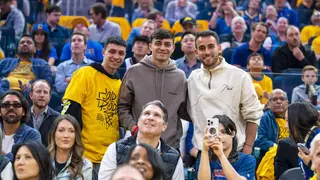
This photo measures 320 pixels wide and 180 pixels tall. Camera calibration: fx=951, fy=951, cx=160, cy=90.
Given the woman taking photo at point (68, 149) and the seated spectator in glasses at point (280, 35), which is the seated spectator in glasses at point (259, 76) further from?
the woman taking photo at point (68, 149)

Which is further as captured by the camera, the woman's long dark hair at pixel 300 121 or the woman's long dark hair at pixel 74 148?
the woman's long dark hair at pixel 300 121

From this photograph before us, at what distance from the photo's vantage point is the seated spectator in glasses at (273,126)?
34.4 ft

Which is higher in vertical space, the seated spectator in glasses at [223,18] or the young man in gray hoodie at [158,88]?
the seated spectator in glasses at [223,18]

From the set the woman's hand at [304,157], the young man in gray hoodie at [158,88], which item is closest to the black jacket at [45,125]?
the young man in gray hoodie at [158,88]

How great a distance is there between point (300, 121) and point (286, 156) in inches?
16.3

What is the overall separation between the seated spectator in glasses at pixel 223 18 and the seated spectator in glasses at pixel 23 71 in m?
5.14

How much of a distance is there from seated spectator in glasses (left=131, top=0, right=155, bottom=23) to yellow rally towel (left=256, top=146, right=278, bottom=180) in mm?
9004

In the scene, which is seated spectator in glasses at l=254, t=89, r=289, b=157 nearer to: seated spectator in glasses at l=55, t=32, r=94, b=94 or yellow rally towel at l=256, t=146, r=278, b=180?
yellow rally towel at l=256, t=146, r=278, b=180

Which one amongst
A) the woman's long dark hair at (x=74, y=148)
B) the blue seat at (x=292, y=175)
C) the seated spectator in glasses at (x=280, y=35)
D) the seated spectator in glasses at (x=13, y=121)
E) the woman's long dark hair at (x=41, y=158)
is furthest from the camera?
the seated spectator in glasses at (x=280, y=35)

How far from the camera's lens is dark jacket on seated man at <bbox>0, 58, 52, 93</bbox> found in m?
11.7

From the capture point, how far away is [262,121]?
34.9 ft

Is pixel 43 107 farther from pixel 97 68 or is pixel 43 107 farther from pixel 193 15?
pixel 193 15

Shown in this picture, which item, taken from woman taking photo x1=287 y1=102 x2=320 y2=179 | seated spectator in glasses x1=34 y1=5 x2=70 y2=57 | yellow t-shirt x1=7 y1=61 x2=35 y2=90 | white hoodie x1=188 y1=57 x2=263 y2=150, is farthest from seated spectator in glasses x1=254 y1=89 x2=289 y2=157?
seated spectator in glasses x1=34 y1=5 x2=70 y2=57

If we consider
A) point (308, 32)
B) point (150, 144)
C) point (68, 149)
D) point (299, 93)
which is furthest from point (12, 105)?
point (308, 32)
